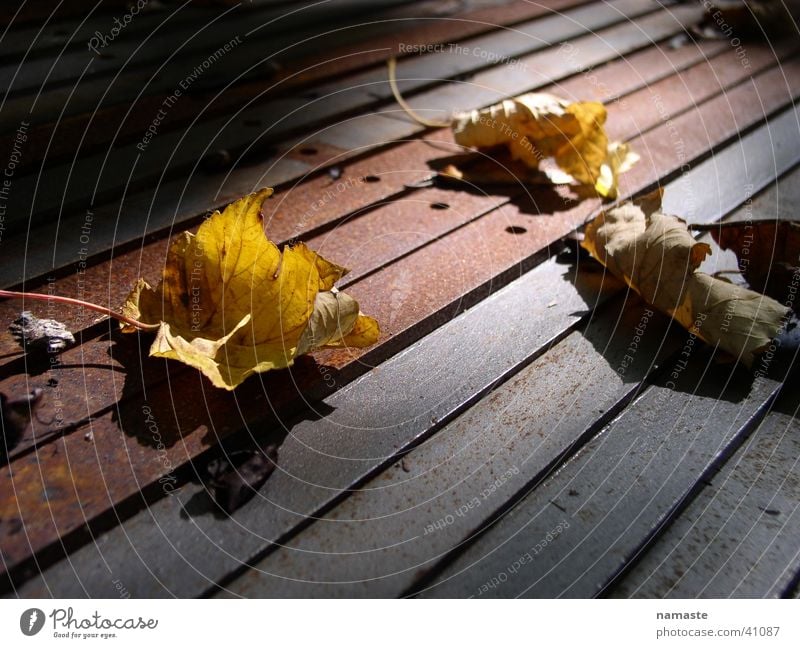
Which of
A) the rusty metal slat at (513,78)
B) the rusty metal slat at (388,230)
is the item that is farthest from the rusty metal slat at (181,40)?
the rusty metal slat at (388,230)

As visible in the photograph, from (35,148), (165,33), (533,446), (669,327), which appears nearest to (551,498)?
(533,446)

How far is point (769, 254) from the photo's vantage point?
1.22 m

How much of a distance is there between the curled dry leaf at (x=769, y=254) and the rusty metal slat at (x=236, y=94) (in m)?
1.01

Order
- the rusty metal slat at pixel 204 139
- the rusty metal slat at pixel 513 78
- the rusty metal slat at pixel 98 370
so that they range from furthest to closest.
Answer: the rusty metal slat at pixel 513 78 → the rusty metal slat at pixel 204 139 → the rusty metal slat at pixel 98 370

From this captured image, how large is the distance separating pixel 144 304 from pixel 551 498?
52 cm

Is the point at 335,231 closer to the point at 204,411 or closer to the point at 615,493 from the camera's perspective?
the point at 204,411

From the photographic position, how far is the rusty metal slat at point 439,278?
1066mm

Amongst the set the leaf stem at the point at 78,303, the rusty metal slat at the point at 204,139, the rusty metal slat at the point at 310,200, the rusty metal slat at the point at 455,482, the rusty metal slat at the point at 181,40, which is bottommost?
the rusty metal slat at the point at 455,482

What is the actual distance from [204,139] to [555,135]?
0.67 meters

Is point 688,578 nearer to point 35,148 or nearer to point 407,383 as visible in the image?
point 407,383

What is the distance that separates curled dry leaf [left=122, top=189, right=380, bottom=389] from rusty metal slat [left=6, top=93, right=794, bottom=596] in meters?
0.06

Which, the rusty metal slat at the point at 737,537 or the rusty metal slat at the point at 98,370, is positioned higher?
the rusty metal slat at the point at 98,370

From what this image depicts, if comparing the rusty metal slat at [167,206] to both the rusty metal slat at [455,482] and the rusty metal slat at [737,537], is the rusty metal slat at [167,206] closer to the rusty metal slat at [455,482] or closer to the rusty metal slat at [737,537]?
the rusty metal slat at [455,482]

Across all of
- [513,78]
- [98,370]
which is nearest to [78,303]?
[98,370]
